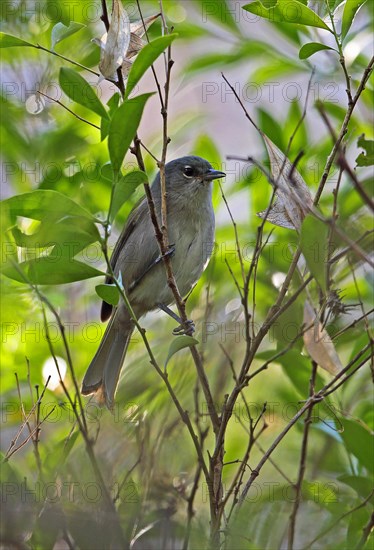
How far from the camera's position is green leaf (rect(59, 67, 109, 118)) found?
2.04m

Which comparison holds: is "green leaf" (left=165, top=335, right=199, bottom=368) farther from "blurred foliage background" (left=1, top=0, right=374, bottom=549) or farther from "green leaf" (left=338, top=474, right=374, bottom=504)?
"green leaf" (left=338, top=474, right=374, bottom=504)

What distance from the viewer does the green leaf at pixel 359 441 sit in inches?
106

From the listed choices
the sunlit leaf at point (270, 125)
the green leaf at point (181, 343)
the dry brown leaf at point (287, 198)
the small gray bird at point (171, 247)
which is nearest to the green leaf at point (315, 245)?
the dry brown leaf at point (287, 198)

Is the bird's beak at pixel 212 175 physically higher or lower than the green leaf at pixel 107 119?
higher

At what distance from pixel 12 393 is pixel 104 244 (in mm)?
1521

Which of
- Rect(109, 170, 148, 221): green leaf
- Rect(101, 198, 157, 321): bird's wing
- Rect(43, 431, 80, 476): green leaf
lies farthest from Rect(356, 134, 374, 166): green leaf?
Rect(101, 198, 157, 321): bird's wing

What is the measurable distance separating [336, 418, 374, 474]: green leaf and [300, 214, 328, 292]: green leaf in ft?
2.39

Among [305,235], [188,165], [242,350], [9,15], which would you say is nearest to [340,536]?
[242,350]

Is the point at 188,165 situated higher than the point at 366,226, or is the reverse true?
the point at 188,165

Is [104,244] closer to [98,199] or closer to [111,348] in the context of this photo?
[98,199]

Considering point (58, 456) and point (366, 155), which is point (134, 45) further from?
point (58, 456)

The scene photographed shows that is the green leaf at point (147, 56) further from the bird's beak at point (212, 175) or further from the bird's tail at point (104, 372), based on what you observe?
the bird's beak at point (212, 175)

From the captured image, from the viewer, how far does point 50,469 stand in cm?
243

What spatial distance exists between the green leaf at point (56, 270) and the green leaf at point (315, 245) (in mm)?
535
